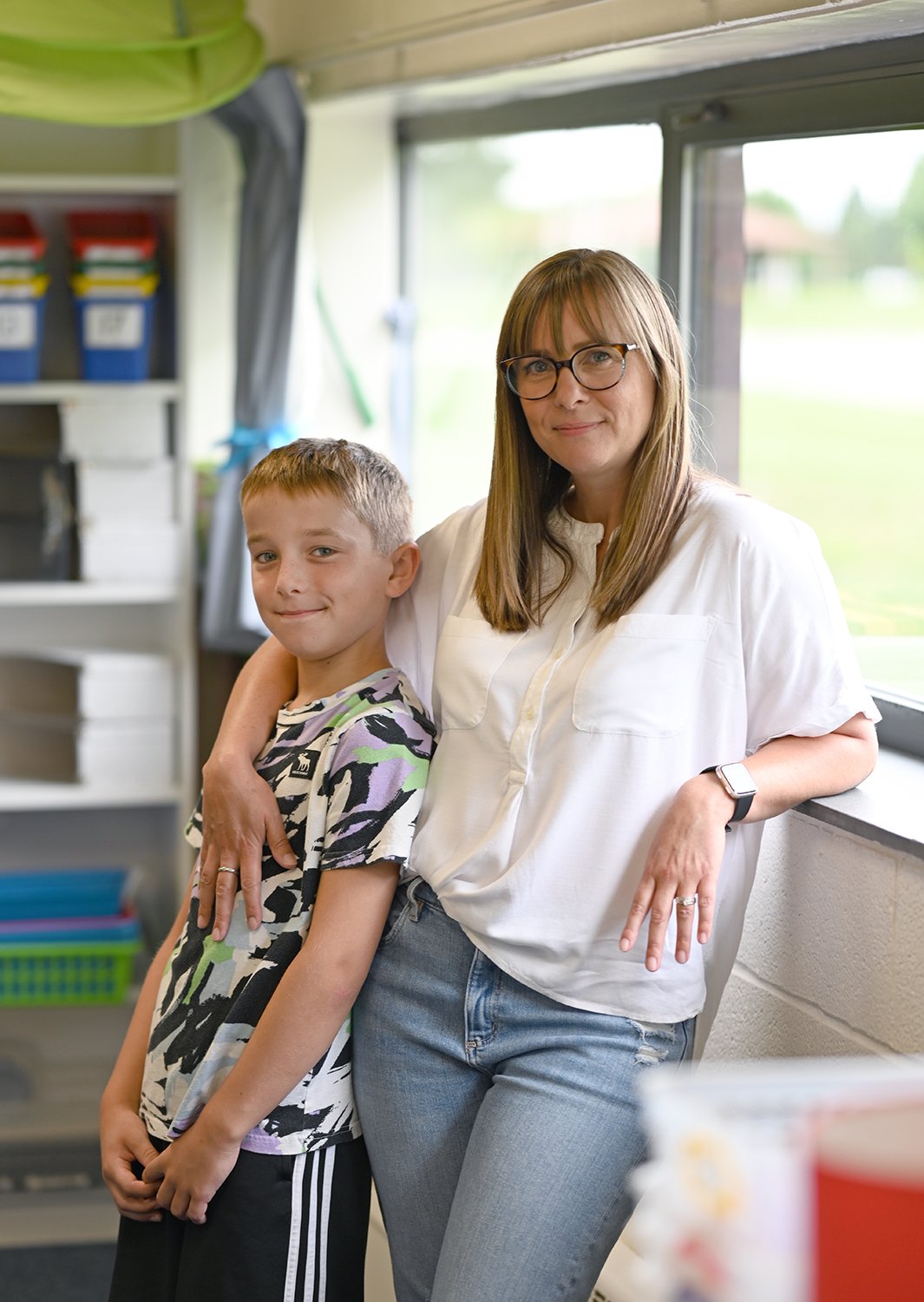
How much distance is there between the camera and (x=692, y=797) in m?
1.20

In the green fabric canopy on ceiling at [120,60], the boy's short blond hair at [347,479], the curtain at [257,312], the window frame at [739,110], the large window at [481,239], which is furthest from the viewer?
the curtain at [257,312]

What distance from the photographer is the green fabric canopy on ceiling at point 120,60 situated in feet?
6.82

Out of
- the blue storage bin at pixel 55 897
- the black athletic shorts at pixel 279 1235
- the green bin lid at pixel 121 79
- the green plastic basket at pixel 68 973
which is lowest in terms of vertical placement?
the green plastic basket at pixel 68 973

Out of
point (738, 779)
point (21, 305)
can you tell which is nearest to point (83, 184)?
point (21, 305)

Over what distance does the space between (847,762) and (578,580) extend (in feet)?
1.03

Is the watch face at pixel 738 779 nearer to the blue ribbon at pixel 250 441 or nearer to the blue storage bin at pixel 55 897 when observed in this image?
the blue ribbon at pixel 250 441

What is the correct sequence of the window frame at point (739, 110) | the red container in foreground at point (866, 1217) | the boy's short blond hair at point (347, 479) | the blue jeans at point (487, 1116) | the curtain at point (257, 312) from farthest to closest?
the curtain at point (257, 312) < the window frame at point (739, 110) < the boy's short blond hair at point (347, 479) < the blue jeans at point (487, 1116) < the red container in foreground at point (866, 1217)

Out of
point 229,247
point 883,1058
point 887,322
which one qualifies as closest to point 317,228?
point 229,247

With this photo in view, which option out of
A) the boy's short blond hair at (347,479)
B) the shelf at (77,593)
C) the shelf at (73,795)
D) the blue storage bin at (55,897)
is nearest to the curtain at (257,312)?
the shelf at (77,593)

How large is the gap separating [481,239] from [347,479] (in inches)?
53.9

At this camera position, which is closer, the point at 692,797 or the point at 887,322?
the point at 692,797

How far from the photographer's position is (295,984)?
127 cm

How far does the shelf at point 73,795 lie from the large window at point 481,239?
758 millimetres

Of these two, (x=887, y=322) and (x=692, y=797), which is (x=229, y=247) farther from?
(x=692, y=797)
